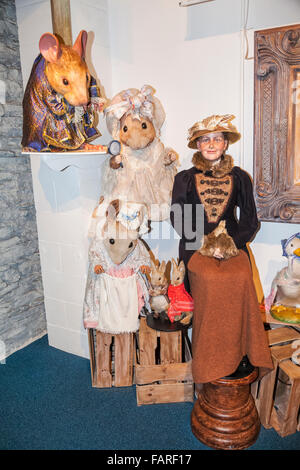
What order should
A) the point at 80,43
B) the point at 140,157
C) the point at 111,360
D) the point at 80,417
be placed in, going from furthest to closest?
the point at 111,360
the point at 140,157
the point at 80,417
the point at 80,43

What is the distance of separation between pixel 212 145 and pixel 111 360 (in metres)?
1.47

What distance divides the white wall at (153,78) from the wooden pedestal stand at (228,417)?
2.32 feet

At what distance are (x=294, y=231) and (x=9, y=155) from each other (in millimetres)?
1945

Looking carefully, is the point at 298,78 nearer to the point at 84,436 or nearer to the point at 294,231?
the point at 294,231

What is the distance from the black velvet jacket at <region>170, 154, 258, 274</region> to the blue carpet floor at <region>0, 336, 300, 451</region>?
3.10 ft

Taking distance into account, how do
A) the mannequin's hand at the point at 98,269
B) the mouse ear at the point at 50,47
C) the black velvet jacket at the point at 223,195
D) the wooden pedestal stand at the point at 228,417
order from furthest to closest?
the mannequin's hand at the point at 98,269, the black velvet jacket at the point at 223,195, the wooden pedestal stand at the point at 228,417, the mouse ear at the point at 50,47

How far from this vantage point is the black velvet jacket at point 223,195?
6.73 ft

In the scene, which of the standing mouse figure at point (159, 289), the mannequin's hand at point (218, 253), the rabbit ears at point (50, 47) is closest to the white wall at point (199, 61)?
the mannequin's hand at point (218, 253)

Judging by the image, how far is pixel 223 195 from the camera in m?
2.05

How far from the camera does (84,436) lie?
2.04 m

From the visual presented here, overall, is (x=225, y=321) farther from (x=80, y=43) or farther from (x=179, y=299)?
(x=80, y=43)

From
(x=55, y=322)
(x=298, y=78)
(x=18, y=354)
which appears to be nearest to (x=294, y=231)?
(x=298, y=78)

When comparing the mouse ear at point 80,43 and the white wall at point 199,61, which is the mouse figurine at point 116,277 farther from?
the mouse ear at point 80,43

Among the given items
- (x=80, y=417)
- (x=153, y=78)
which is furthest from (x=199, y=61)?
(x=80, y=417)
